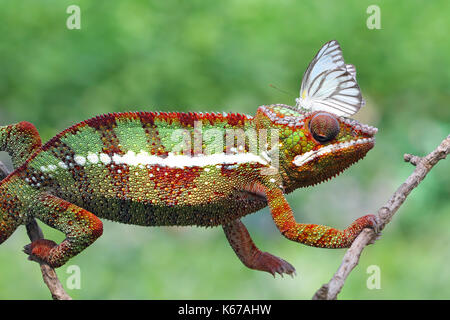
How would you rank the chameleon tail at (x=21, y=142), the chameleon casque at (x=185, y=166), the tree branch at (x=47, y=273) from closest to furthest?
the tree branch at (x=47, y=273)
the chameleon casque at (x=185, y=166)
the chameleon tail at (x=21, y=142)

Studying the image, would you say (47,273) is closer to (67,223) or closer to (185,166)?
(67,223)

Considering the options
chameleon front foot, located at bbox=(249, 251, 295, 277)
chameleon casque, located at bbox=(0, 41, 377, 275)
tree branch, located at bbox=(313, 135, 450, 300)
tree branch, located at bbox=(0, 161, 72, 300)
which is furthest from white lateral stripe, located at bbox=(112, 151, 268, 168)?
chameleon front foot, located at bbox=(249, 251, 295, 277)

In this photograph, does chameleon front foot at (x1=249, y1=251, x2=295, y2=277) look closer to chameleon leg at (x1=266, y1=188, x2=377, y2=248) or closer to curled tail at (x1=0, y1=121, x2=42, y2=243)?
chameleon leg at (x1=266, y1=188, x2=377, y2=248)

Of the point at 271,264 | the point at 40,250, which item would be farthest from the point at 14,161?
the point at 271,264

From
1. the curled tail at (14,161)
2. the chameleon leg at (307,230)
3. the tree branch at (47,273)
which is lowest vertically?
the tree branch at (47,273)

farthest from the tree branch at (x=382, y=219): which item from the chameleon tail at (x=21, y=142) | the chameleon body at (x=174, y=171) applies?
the chameleon tail at (x=21, y=142)

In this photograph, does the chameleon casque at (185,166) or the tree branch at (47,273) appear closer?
the tree branch at (47,273)

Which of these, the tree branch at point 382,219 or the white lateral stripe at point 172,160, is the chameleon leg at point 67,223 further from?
the tree branch at point 382,219
